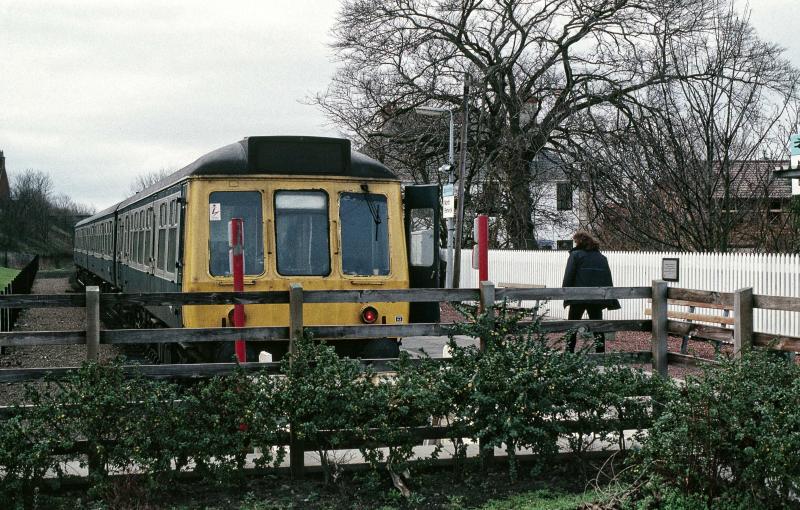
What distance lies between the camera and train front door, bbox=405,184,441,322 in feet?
36.0

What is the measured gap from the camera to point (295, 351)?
6730 millimetres

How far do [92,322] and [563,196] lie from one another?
31374mm

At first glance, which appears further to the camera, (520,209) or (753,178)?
(520,209)

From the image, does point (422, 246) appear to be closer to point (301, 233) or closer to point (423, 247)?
point (423, 247)

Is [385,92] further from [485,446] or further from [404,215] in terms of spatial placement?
[485,446]

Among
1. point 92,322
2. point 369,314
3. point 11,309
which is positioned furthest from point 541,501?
point 11,309

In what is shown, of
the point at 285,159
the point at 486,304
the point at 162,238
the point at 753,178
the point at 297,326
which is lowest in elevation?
the point at 297,326

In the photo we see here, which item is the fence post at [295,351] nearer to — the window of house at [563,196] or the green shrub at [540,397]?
the green shrub at [540,397]

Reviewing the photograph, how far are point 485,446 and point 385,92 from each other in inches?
1136

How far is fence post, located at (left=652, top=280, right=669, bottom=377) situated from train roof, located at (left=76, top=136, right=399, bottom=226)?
164 inches

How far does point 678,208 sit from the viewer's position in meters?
20.2

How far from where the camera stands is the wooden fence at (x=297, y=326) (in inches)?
260

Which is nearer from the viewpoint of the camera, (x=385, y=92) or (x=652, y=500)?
(x=652, y=500)

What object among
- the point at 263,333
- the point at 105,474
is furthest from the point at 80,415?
the point at 263,333
